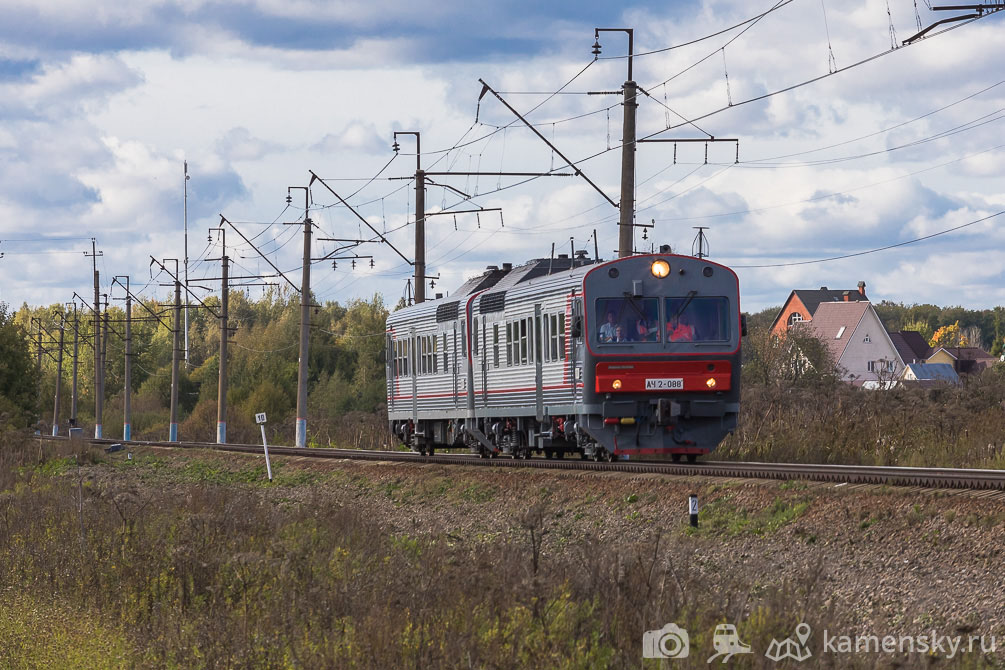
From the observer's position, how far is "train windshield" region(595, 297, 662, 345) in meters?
22.6

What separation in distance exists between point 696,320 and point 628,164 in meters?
5.34

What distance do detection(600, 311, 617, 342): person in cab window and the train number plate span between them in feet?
3.08

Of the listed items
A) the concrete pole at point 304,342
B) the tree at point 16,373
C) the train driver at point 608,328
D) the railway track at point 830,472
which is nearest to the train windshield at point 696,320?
the train driver at point 608,328

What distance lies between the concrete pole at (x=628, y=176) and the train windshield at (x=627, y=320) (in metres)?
3.71

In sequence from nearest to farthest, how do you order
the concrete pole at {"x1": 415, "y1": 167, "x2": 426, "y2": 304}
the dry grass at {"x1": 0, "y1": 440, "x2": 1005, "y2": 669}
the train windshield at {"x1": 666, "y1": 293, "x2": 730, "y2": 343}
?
the dry grass at {"x1": 0, "y1": 440, "x2": 1005, "y2": 669} → the train windshield at {"x1": 666, "y1": 293, "x2": 730, "y2": 343} → the concrete pole at {"x1": 415, "y1": 167, "x2": 426, "y2": 304}

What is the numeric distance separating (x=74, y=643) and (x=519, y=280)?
18106mm

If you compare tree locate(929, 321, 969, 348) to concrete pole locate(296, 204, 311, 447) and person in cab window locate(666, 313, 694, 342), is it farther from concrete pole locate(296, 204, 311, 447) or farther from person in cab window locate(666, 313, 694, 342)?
person in cab window locate(666, 313, 694, 342)

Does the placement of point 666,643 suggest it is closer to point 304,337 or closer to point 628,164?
point 628,164

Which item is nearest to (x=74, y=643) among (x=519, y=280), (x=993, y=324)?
(x=519, y=280)

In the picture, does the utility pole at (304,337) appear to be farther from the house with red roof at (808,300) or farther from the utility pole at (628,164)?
the house with red roof at (808,300)

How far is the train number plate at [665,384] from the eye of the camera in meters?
22.5

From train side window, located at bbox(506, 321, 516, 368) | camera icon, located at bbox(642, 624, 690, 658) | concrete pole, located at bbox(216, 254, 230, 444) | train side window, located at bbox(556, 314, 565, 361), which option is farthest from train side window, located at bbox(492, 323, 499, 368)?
concrete pole, located at bbox(216, 254, 230, 444)

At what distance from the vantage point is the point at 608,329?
2261 centimetres

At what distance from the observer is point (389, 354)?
3478cm
